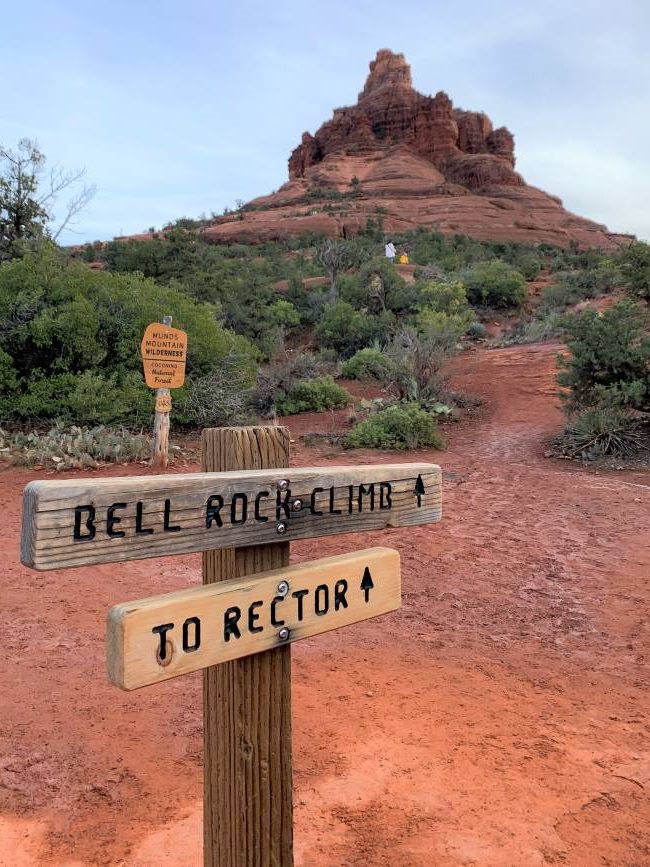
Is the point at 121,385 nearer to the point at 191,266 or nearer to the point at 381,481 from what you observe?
the point at 381,481

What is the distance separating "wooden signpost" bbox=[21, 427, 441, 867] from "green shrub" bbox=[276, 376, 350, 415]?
37.3ft

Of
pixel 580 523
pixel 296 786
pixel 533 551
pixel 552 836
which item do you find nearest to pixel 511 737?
pixel 552 836

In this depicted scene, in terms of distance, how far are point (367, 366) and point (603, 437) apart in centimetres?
683

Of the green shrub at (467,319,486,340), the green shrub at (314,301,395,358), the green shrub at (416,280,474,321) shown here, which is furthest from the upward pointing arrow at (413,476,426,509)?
the green shrub at (467,319,486,340)

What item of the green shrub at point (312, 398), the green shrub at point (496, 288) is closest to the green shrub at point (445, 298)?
the green shrub at point (496, 288)

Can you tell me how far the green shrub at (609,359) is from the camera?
10.7 metres

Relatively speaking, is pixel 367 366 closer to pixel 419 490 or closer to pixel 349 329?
pixel 349 329

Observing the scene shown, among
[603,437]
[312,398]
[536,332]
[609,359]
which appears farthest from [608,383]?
[536,332]

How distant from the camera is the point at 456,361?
17484 mm

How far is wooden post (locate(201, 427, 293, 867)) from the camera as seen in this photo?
1.73 m

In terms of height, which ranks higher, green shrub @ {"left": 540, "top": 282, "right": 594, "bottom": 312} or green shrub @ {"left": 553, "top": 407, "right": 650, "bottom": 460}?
green shrub @ {"left": 540, "top": 282, "right": 594, "bottom": 312}

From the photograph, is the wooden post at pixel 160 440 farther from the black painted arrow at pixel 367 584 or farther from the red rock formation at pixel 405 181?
the red rock formation at pixel 405 181

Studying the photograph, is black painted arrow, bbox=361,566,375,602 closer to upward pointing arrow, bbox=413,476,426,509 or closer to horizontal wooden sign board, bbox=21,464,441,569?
horizontal wooden sign board, bbox=21,464,441,569

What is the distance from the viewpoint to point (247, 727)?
5.70ft
